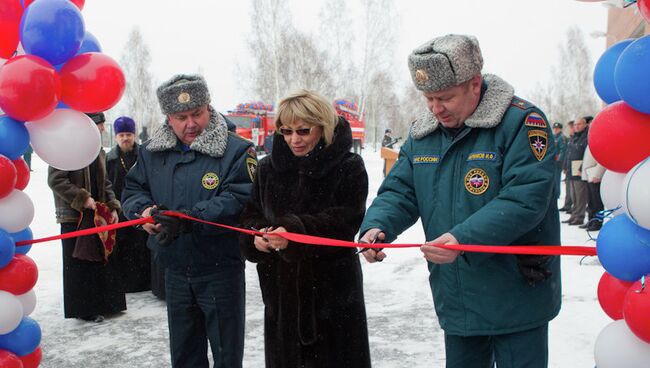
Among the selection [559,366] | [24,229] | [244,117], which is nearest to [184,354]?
[24,229]

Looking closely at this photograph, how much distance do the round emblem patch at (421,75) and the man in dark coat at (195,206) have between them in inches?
50.1

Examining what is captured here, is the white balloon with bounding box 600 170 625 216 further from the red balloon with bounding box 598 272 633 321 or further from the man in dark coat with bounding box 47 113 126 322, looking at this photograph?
the man in dark coat with bounding box 47 113 126 322

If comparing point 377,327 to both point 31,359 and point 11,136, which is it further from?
point 11,136

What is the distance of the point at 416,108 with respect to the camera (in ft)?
210

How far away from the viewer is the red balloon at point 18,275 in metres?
2.84

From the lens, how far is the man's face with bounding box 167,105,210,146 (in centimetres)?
328

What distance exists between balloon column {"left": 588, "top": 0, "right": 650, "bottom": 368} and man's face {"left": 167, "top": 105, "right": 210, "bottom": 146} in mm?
2104

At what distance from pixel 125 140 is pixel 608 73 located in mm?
4940

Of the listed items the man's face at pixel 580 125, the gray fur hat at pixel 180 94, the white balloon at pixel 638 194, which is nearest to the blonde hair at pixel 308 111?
the gray fur hat at pixel 180 94

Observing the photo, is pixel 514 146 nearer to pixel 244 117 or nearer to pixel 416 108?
pixel 244 117

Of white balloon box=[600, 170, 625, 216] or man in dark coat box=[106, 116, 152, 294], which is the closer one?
white balloon box=[600, 170, 625, 216]

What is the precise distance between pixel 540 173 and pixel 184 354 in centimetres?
221

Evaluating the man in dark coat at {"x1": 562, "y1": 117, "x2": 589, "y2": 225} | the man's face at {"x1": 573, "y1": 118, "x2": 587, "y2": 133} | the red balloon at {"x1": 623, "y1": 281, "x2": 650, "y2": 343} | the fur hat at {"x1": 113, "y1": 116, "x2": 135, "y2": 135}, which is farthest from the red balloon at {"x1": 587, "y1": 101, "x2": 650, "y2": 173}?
the man in dark coat at {"x1": 562, "y1": 117, "x2": 589, "y2": 225}

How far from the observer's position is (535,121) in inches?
90.8
